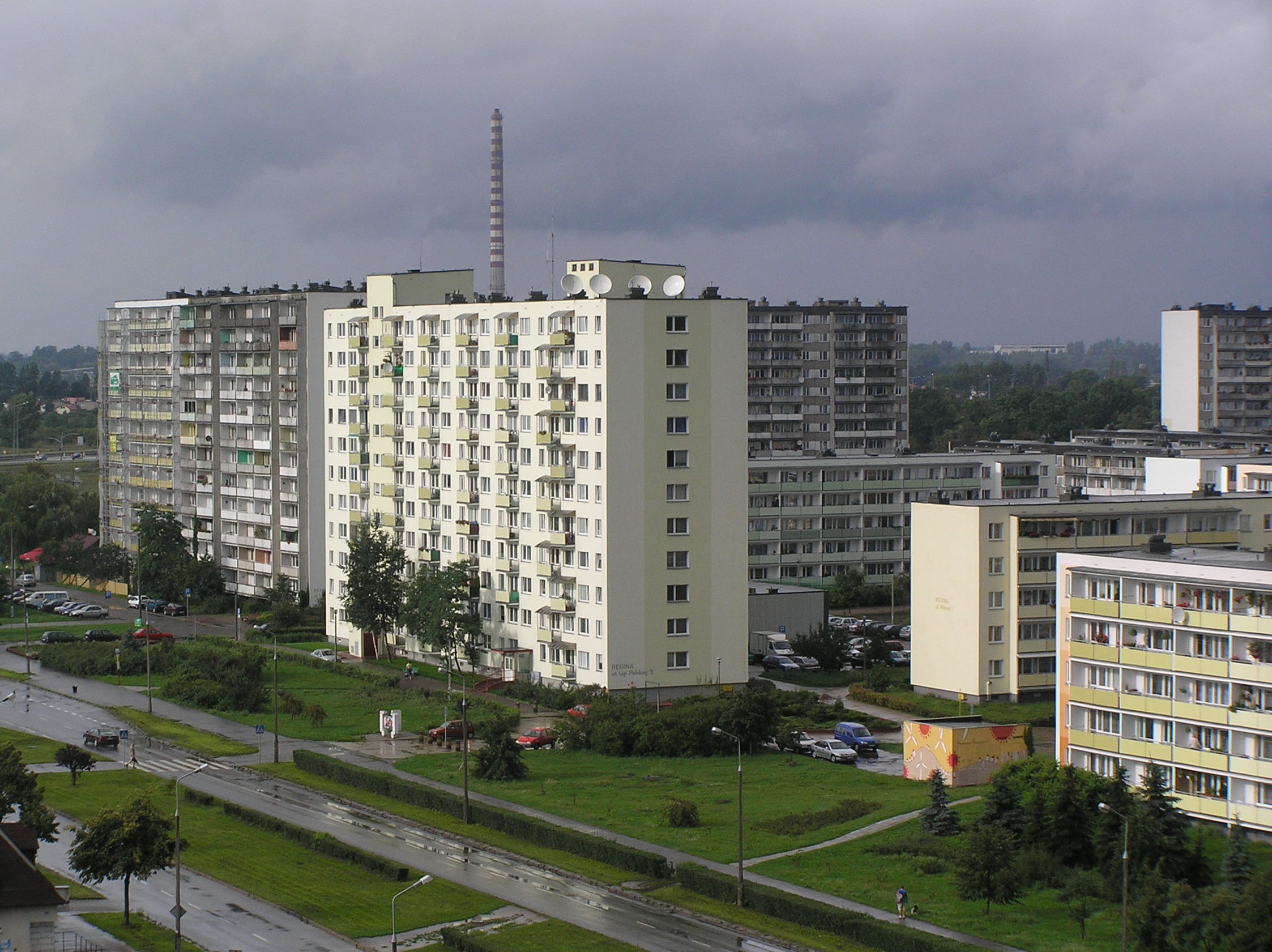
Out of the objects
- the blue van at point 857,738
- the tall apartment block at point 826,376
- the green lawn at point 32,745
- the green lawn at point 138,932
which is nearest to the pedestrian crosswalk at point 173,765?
the green lawn at point 32,745

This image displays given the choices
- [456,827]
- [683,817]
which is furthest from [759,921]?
[456,827]

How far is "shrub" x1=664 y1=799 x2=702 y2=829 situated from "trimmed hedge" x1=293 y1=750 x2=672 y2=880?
13.0ft

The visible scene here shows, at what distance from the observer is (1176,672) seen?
6538 centimetres

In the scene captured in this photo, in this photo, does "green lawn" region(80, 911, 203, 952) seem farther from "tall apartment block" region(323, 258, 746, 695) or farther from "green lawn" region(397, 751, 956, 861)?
"tall apartment block" region(323, 258, 746, 695)

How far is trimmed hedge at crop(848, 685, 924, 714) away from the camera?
92.5m

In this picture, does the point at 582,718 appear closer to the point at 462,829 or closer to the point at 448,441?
the point at 462,829

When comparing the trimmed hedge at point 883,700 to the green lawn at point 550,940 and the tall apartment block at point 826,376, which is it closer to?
the green lawn at point 550,940

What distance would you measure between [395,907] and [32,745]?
122 feet

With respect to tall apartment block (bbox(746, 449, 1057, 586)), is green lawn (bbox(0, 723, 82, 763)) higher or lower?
lower

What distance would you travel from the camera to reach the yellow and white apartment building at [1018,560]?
93125 millimetres

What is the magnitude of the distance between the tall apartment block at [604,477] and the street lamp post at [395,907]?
114 feet

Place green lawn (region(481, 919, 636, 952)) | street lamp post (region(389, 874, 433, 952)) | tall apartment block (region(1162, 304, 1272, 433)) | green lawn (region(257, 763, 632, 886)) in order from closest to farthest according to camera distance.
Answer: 1. green lawn (region(481, 919, 636, 952))
2. street lamp post (region(389, 874, 433, 952))
3. green lawn (region(257, 763, 632, 886))
4. tall apartment block (region(1162, 304, 1272, 433))

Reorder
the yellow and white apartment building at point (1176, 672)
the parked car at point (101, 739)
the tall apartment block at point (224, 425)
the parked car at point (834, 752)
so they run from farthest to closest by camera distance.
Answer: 1. the tall apartment block at point (224, 425)
2. the parked car at point (101, 739)
3. the parked car at point (834, 752)
4. the yellow and white apartment building at point (1176, 672)

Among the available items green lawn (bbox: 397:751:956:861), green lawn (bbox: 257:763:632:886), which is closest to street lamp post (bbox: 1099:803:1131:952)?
green lawn (bbox: 397:751:956:861)
